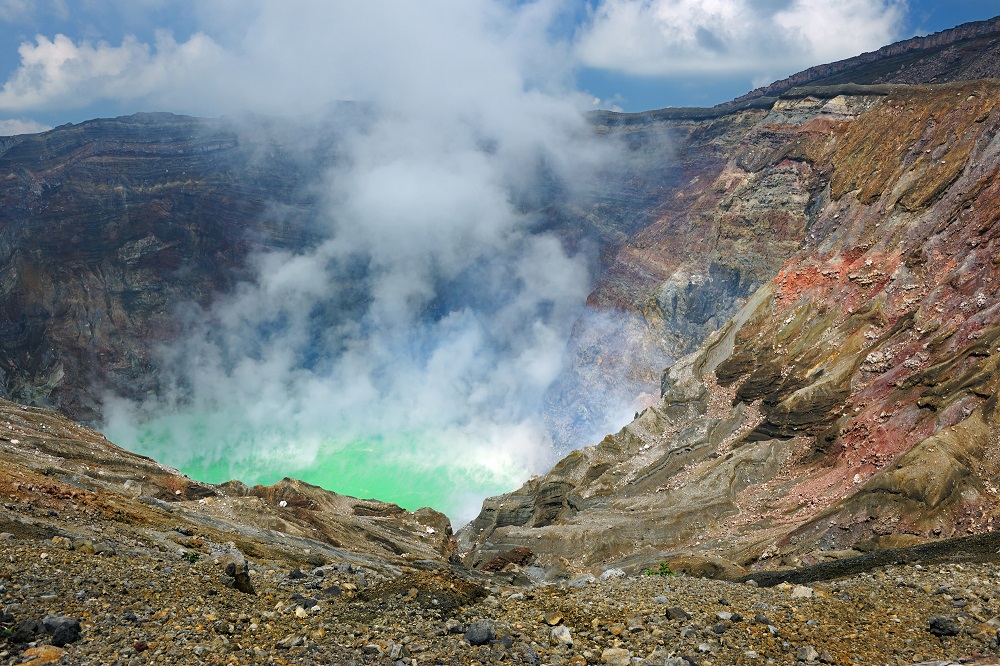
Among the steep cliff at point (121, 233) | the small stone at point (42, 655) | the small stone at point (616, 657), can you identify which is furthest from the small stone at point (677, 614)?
the steep cliff at point (121, 233)

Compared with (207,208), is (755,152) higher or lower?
lower

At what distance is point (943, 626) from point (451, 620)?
30.3ft

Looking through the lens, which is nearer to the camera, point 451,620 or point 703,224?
point 451,620

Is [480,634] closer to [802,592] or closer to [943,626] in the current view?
[802,592]

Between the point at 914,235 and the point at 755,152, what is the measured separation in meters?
53.6

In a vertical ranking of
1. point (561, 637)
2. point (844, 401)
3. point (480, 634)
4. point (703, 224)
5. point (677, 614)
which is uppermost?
point (703, 224)

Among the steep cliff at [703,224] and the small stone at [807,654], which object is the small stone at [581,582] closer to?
the small stone at [807,654]

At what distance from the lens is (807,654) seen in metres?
11.2

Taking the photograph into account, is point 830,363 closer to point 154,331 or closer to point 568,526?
point 568,526

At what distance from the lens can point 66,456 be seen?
45.1 meters

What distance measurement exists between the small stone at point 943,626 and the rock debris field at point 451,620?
0.10 ft

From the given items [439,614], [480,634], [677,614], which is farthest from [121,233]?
[677,614]

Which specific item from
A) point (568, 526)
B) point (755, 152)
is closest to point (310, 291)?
point (755, 152)

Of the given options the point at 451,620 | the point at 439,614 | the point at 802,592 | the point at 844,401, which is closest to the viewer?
the point at 451,620
